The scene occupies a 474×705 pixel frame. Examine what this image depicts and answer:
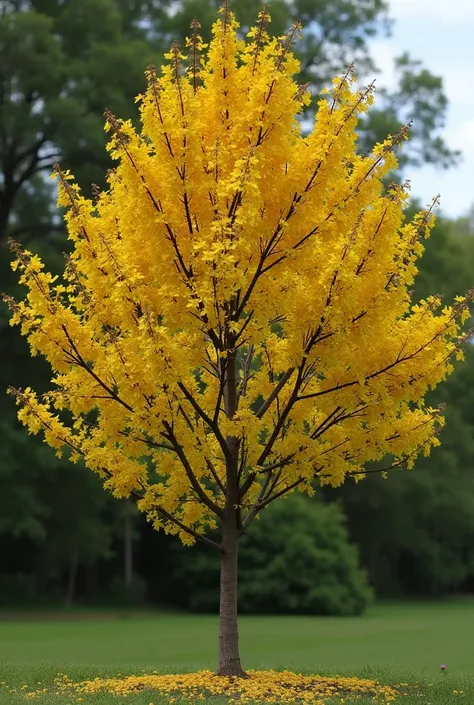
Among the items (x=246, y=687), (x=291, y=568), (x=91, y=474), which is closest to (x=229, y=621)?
(x=246, y=687)

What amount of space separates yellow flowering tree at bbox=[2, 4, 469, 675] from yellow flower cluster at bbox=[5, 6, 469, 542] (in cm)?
2

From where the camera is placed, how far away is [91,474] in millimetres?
25641

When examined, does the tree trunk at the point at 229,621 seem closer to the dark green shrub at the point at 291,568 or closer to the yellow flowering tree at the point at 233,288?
the yellow flowering tree at the point at 233,288

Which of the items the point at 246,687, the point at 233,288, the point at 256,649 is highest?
the point at 233,288

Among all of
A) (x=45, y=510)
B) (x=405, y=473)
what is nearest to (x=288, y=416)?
(x=45, y=510)

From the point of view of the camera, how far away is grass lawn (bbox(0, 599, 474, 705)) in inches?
406

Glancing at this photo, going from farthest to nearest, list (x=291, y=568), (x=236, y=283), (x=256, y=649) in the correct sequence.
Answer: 1. (x=291, y=568)
2. (x=256, y=649)
3. (x=236, y=283)

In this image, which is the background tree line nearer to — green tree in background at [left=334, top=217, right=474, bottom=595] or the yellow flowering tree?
green tree in background at [left=334, top=217, right=474, bottom=595]

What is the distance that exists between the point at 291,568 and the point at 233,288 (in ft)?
77.0

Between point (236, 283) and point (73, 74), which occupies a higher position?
point (73, 74)

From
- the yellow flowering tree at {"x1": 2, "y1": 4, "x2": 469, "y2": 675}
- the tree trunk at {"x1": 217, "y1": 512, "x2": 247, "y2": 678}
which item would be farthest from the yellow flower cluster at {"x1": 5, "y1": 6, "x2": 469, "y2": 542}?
the tree trunk at {"x1": 217, "y1": 512, "x2": 247, "y2": 678}

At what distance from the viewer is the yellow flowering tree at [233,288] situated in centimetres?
820

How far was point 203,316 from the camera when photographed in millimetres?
8445

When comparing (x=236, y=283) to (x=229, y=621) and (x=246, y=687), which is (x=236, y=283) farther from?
(x=246, y=687)
